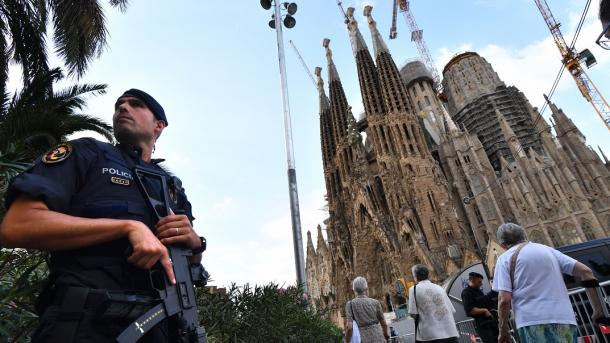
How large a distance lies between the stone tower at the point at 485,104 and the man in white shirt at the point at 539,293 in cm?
Answer: 3600

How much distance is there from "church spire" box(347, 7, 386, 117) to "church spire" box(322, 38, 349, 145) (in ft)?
14.7

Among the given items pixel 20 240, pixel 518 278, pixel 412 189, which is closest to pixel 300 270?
pixel 518 278

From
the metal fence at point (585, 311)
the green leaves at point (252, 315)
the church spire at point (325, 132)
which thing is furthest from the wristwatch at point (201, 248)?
the church spire at point (325, 132)

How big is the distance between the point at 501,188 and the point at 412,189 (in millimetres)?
7717

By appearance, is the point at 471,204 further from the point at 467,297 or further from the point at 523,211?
the point at 467,297

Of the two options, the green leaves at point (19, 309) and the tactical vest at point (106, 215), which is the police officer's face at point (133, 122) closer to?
the tactical vest at point (106, 215)

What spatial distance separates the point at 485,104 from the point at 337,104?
17025mm

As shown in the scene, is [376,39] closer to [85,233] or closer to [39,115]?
[39,115]

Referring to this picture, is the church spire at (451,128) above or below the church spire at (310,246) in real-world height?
above

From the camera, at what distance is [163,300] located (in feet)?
4.24

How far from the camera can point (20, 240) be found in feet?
3.92

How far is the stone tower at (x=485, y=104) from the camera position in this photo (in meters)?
37.4

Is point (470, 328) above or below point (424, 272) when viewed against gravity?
below

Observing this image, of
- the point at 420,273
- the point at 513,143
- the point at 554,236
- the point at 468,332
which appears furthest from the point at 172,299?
the point at 513,143
